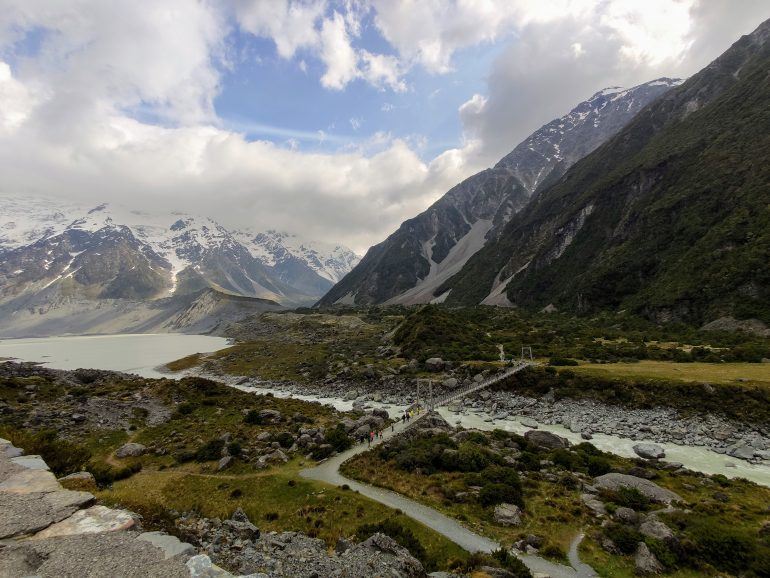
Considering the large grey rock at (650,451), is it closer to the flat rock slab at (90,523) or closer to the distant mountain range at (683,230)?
the flat rock slab at (90,523)

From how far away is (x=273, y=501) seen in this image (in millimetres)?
28000

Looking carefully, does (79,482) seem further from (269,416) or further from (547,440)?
(547,440)

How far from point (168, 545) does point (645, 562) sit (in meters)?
22.3

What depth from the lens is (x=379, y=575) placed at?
1644 centimetres

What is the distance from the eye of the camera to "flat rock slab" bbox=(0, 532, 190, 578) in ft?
31.4

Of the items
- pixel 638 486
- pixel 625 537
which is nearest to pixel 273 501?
pixel 625 537

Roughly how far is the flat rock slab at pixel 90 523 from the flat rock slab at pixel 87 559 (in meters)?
0.38

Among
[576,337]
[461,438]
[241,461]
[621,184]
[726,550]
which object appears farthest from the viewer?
[621,184]

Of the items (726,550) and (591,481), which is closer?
(726,550)

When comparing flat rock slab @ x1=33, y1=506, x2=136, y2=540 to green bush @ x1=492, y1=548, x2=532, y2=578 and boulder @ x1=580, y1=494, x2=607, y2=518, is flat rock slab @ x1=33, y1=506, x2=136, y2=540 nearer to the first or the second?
green bush @ x1=492, y1=548, x2=532, y2=578

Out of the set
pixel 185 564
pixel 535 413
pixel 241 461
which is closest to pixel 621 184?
pixel 535 413

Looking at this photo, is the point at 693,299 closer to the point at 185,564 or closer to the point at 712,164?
the point at 712,164

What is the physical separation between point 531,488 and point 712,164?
15571 centimetres

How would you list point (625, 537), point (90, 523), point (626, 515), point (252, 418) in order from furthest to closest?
point (252, 418)
point (626, 515)
point (625, 537)
point (90, 523)
